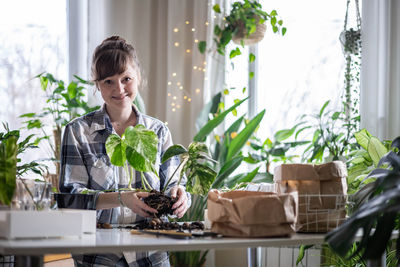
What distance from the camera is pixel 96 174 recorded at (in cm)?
202

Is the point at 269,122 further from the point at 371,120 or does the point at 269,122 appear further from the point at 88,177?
the point at 88,177

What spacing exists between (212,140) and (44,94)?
114 cm

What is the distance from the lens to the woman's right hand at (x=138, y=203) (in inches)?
67.8

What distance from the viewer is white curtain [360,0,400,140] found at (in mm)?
3574

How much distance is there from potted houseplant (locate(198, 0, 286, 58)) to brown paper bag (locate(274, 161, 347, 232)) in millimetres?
2132

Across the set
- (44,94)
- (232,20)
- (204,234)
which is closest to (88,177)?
(204,234)

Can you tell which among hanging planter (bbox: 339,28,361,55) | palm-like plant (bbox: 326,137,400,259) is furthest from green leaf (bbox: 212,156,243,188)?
palm-like plant (bbox: 326,137,400,259)

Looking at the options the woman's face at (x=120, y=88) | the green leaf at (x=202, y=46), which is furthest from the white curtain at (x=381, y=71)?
the woman's face at (x=120, y=88)

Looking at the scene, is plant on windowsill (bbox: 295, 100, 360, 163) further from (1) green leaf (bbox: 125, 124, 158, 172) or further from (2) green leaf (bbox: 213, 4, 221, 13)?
(1) green leaf (bbox: 125, 124, 158, 172)

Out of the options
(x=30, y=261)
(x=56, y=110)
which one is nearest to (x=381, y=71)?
(x=56, y=110)

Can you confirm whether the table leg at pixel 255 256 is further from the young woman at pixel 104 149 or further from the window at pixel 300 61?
the window at pixel 300 61

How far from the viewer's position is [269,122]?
4008 millimetres

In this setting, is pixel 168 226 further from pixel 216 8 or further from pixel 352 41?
pixel 352 41

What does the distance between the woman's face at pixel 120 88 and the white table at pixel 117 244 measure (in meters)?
0.67
